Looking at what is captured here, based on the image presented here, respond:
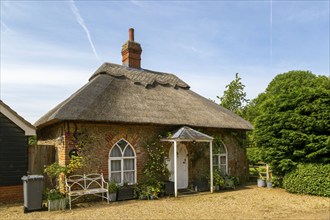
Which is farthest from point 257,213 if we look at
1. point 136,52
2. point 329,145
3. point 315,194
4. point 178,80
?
point 136,52

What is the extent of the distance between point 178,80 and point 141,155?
685cm

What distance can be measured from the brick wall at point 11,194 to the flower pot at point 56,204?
1931 mm

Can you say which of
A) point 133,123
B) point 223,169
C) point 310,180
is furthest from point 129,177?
point 310,180

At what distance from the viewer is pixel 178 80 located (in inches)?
684

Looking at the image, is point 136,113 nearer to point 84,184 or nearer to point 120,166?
point 120,166

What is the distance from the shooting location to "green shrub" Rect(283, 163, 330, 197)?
11.1 metres

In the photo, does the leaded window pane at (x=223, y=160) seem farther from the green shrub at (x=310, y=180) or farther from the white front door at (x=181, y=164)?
the green shrub at (x=310, y=180)

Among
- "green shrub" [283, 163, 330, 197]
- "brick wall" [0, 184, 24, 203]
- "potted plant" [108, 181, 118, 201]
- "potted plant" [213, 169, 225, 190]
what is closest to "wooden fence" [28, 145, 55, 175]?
"brick wall" [0, 184, 24, 203]

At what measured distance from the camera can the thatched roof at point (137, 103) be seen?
10.9 meters

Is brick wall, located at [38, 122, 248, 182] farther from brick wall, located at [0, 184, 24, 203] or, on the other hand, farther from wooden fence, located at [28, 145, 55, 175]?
brick wall, located at [0, 184, 24, 203]

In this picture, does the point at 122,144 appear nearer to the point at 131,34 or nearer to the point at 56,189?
the point at 56,189

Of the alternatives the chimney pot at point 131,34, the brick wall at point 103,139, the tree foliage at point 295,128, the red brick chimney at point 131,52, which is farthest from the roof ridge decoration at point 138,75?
the tree foliage at point 295,128

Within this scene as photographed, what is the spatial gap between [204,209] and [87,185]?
4554 millimetres

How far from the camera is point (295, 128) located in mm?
12383
